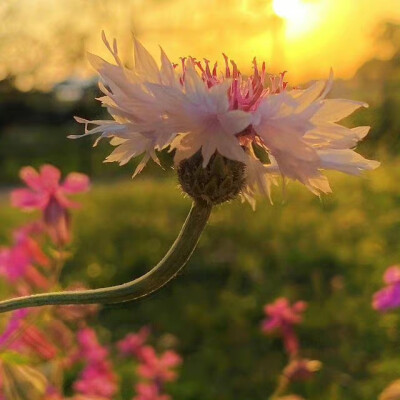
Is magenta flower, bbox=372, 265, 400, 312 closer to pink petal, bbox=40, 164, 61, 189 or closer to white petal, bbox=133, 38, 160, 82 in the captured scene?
pink petal, bbox=40, 164, 61, 189

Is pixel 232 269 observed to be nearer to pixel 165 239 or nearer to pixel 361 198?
pixel 165 239

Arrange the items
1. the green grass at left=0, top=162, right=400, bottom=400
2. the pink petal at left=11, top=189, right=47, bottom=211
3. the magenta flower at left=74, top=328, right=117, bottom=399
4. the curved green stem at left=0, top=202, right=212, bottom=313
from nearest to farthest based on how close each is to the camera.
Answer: the curved green stem at left=0, top=202, right=212, bottom=313 < the pink petal at left=11, top=189, right=47, bottom=211 < the magenta flower at left=74, top=328, right=117, bottom=399 < the green grass at left=0, top=162, right=400, bottom=400

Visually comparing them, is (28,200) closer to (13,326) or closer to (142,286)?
(13,326)

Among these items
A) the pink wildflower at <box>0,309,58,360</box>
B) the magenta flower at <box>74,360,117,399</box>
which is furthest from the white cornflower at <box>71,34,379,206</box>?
the magenta flower at <box>74,360,117,399</box>

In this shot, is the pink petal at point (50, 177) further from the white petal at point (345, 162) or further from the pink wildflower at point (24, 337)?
the white petal at point (345, 162)

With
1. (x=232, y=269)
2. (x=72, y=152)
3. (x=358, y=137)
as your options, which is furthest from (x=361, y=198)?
(x=72, y=152)

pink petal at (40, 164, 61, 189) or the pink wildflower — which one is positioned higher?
pink petal at (40, 164, 61, 189)

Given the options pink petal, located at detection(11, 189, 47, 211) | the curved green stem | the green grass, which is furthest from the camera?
the green grass

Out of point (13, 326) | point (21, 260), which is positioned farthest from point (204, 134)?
point (21, 260)
